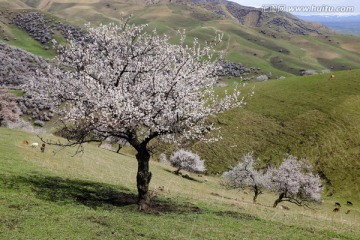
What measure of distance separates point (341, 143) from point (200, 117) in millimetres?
71121

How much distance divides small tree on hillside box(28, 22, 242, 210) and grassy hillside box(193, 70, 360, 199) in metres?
53.8

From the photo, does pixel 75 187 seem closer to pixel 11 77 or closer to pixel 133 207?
pixel 133 207

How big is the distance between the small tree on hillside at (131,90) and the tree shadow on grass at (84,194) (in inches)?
93.4

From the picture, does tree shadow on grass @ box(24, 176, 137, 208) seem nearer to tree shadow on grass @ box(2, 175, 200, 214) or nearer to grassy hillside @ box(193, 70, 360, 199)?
tree shadow on grass @ box(2, 175, 200, 214)

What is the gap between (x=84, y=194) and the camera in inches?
1029

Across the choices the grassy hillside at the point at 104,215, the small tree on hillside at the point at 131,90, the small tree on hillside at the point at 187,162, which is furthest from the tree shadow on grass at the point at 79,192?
the small tree on hillside at the point at 187,162

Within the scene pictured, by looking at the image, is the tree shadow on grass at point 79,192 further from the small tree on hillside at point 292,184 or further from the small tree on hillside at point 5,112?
the small tree on hillside at point 5,112

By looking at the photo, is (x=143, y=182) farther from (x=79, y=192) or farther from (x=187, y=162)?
(x=187, y=162)

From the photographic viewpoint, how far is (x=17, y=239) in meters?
15.3

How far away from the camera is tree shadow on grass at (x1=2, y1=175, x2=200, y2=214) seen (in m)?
23.5

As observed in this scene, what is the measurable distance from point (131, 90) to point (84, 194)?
8753 millimetres

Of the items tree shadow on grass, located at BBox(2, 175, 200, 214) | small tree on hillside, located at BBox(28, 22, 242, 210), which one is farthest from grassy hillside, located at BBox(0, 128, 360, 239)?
small tree on hillside, located at BBox(28, 22, 242, 210)

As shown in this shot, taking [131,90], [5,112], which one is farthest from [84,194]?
[5,112]

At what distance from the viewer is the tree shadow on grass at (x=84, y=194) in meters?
23.5
